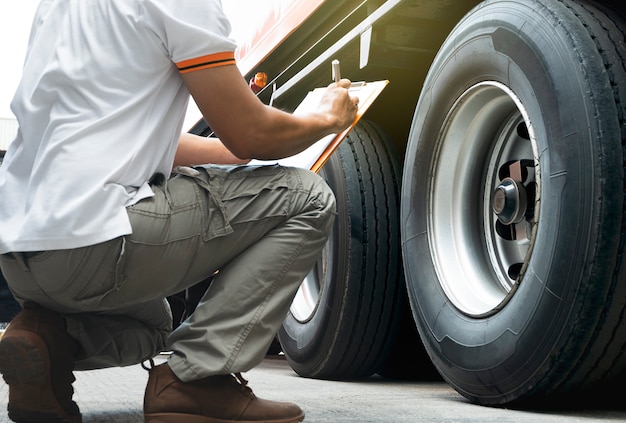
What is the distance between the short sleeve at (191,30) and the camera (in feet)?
4.55

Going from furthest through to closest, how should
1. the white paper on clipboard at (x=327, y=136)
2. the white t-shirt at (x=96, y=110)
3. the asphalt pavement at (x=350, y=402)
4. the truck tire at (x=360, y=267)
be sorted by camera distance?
the truck tire at (x=360, y=267), the white paper on clipboard at (x=327, y=136), the asphalt pavement at (x=350, y=402), the white t-shirt at (x=96, y=110)

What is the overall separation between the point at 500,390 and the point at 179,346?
28.4 inches

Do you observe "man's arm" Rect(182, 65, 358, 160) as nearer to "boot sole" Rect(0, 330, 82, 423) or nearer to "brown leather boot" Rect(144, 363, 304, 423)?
"brown leather boot" Rect(144, 363, 304, 423)

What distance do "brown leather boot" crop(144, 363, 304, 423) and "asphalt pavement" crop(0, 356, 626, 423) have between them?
6.1 inches

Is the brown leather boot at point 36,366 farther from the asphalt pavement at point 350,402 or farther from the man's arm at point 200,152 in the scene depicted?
the man's arm at point 200,152

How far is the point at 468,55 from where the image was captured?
6.36 feet

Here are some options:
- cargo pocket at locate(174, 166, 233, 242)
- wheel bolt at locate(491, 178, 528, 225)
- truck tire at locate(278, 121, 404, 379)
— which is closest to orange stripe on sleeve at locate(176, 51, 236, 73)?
cargo pocket at locate(174, 166, 233, 242)

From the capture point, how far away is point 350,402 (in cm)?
205

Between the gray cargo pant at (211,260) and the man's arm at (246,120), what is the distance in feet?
0.21

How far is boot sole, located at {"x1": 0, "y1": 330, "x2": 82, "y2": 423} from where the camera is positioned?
153 cm

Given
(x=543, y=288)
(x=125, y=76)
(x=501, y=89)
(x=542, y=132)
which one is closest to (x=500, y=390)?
(x=543, y=288)

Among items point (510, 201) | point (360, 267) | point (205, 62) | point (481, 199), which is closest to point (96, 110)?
point (205, 62)

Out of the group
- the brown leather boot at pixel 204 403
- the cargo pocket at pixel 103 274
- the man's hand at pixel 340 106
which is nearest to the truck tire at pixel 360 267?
the man's hand at pixel 340 106

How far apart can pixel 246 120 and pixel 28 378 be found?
666 mm
